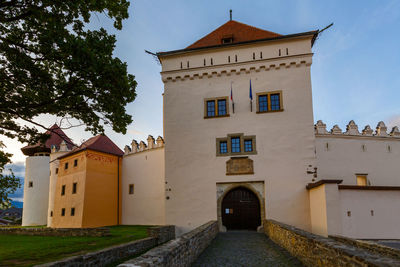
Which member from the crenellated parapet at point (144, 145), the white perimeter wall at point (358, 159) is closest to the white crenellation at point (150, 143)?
the crenellated parapet at point (144, 145)

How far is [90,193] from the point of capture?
24562 mm

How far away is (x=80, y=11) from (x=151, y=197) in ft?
60.5

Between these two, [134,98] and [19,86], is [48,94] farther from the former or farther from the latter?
[134,98]

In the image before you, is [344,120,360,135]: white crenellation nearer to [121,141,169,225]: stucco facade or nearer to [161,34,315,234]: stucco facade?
[161,34,315,234]: stucco facade

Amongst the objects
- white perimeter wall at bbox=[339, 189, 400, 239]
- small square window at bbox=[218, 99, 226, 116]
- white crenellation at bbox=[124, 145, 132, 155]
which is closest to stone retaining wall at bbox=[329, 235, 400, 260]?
white perimeter wall at bbox=[339, 189, 400, 239]

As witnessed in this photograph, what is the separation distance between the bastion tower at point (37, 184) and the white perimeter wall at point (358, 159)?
25.2 meters

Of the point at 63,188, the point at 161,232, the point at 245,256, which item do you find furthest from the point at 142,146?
the point at 245,256

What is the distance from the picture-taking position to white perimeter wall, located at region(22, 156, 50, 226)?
3209 centimetres

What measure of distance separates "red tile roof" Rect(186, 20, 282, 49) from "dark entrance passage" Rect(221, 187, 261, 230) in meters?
9.05

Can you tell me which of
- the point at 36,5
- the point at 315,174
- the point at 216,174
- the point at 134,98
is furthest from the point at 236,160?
the point at 36,5

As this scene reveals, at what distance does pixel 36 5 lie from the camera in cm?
716

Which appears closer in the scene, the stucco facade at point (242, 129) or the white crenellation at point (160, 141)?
the stucco facade at point (242, 129)

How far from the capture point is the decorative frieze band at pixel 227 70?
54.2 feet

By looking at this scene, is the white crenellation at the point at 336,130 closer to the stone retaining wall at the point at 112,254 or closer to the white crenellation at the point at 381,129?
the white crenellation at the point at 381,129
